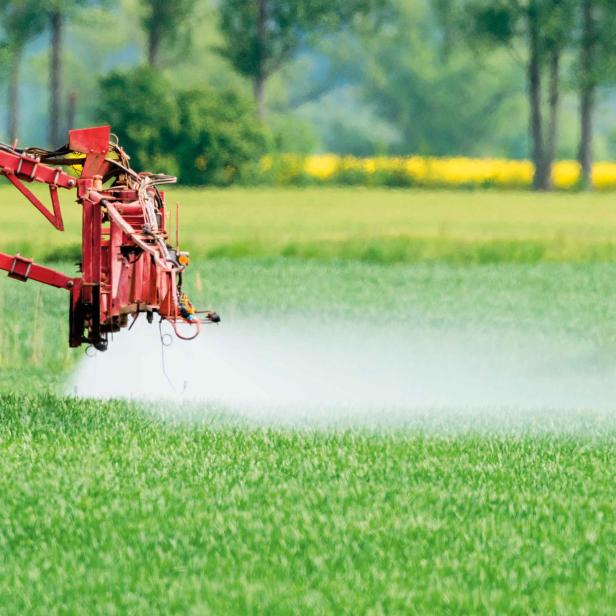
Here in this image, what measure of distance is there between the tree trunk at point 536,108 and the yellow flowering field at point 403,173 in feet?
4.17

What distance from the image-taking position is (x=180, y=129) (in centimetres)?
6644

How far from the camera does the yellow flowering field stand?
72312mm

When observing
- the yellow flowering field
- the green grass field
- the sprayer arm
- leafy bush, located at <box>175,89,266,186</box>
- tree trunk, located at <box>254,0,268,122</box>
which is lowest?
the green grass field

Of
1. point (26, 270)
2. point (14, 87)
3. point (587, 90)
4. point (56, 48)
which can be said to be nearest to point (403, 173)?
point (587, 90)

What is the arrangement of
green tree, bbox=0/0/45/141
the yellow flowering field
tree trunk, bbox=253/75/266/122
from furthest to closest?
green tree, bbox=0/0/45/141 → tree trunk, bbox=253/75/266/122 → the yellow flowering field

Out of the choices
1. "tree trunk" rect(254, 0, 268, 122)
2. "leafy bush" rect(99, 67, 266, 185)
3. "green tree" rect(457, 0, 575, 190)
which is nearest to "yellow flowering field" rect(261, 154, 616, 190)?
"green tree" rect(457, 0, 575, 190)

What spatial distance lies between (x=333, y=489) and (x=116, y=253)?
2.64m

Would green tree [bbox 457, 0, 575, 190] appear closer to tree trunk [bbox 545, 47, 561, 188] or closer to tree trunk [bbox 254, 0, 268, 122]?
tree trunk [bbox 545, 47, 561, 188]

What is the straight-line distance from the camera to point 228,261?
3653 cm

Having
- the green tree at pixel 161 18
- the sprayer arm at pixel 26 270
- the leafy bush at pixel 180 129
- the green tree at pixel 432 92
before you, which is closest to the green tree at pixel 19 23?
the green tree at pixel 161 18

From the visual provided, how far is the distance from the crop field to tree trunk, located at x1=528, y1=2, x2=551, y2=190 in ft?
166

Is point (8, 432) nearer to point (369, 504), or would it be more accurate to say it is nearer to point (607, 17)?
point (369, 504)

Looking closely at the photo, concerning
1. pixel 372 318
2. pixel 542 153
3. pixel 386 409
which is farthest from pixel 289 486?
pixel 542 153

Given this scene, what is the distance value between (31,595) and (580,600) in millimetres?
→ 2961
